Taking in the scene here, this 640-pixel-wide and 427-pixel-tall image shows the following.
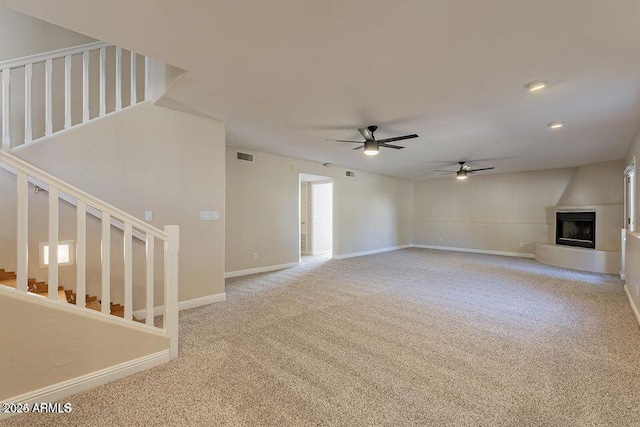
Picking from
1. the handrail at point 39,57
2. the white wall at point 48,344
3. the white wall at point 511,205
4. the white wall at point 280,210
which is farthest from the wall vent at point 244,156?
the white wall at point 511,205

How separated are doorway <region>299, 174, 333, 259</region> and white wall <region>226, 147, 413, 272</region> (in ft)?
2.79

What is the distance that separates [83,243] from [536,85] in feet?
13.8

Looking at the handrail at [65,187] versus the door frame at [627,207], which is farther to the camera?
the door frame at [627,207]

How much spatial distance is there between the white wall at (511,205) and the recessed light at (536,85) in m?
5.43

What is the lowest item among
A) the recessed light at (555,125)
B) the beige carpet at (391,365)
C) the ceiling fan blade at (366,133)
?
the beige carpet at (391,365)

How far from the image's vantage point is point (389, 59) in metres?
2.39

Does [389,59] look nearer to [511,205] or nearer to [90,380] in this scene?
[90,380]

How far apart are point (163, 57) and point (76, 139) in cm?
146

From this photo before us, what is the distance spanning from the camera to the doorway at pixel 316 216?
27.2ft

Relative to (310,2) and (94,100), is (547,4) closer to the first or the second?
(310,2)

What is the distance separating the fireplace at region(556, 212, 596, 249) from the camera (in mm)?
6469

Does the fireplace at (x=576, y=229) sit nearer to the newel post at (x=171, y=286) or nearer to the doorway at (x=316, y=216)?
the doorway at (x=316, y=216)

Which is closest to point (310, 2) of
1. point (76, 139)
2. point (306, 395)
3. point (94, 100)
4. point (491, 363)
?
point (306, 395)

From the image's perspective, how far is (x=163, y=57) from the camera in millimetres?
2424
